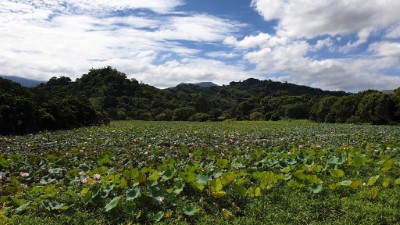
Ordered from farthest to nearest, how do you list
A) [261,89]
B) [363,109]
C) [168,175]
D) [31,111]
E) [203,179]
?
[261,89], [363,109], [31,111], [168,175], [203,179]

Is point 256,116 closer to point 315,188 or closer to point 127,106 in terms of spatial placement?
point 127,106

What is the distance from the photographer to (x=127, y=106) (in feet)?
260

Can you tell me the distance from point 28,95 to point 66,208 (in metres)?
20.3

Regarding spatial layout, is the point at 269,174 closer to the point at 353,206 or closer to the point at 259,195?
the point at 259,195

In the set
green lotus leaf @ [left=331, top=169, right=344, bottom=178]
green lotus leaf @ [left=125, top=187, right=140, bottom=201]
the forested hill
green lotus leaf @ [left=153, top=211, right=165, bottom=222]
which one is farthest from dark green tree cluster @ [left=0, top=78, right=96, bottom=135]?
the forested hill

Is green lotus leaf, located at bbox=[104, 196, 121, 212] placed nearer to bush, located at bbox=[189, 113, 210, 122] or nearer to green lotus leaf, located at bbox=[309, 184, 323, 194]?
green lotus leaf, located at bbox=[309, 184, 323, 194]

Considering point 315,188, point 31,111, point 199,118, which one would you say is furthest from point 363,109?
point 315,188

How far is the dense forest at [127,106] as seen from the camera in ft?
66.9

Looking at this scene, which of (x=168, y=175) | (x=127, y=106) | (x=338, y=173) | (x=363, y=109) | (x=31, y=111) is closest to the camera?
(x=168, y=175)

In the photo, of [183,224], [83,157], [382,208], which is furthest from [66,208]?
[83,157]

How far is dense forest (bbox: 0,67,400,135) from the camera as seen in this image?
20391 millimetres

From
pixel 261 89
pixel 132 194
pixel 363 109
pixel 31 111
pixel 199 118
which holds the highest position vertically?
pixel 261 89

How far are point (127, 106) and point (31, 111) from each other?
196ft

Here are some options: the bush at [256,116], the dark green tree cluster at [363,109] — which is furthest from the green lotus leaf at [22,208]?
the bush at [256,116]
